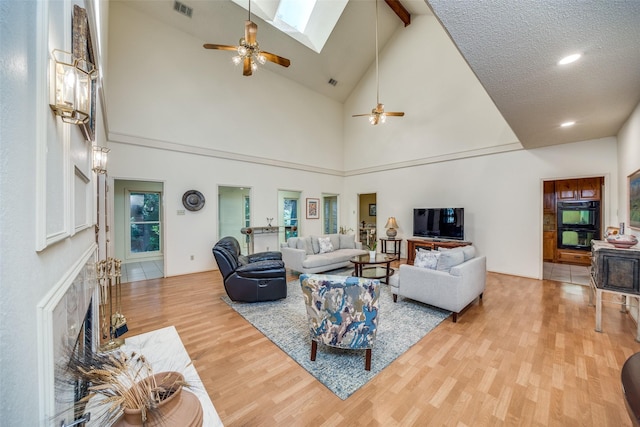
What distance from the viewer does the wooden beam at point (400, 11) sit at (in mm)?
5827

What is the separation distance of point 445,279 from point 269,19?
20.7 feet

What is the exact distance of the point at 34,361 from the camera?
642mm

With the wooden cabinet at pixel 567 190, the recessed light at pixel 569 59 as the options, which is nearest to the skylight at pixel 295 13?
the recessed light at pixel 569 59

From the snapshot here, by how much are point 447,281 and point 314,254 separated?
9.45ft

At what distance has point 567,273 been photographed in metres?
5.46

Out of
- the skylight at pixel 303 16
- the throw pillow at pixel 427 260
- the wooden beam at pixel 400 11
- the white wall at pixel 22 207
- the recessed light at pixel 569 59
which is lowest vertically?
the throw pillow at pixel 427 260

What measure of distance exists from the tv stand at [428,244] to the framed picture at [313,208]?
116 inches

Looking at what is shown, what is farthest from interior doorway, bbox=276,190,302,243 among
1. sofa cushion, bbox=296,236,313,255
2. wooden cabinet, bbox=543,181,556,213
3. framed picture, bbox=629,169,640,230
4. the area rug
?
wooden cabinet, bbox=543,181,556,213

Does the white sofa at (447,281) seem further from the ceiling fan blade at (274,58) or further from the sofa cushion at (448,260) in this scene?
the ceiling fan blade at (274,58)

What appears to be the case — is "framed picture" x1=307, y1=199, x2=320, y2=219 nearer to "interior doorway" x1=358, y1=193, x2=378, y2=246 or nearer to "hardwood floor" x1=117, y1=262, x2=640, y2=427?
"interior doorway" x1=358, y1=193, x2=378, y2=246

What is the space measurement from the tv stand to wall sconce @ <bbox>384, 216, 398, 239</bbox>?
513 millimetres

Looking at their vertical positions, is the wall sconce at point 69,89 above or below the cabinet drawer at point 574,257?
above

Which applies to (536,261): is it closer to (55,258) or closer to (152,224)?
(55,258)

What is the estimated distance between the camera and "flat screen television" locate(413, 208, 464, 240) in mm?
5836
